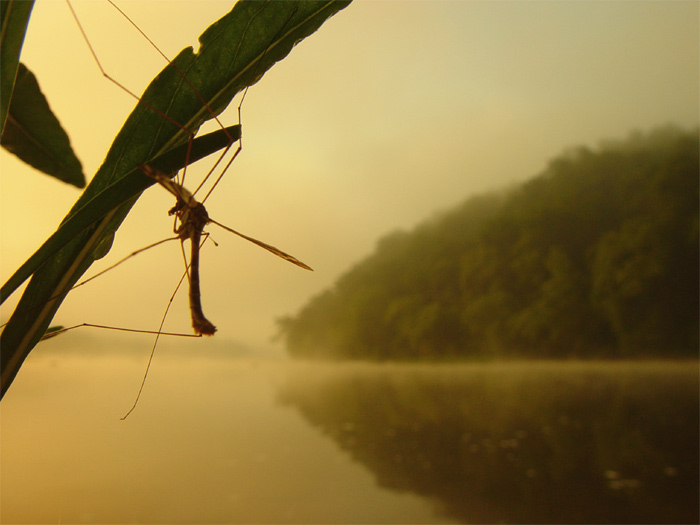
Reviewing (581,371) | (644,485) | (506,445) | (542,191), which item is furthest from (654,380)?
(542,191)

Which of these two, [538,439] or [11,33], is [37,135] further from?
[538,439]

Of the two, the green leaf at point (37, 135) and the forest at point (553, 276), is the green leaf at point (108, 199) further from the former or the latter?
the forest at point (553, 276)

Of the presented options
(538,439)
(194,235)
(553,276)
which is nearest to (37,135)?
(194,235)

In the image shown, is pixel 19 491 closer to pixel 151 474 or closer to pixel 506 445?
pixel 151 474

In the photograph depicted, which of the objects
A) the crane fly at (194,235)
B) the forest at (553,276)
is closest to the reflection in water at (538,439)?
the forest at (553,276)

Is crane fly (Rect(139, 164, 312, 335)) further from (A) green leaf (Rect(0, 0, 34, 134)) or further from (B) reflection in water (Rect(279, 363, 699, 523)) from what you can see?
(B) reflection in water (Rect(279, 363, 699, 523))

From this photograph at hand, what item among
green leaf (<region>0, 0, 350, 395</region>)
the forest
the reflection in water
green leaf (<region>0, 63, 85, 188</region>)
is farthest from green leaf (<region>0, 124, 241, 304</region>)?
the forest
